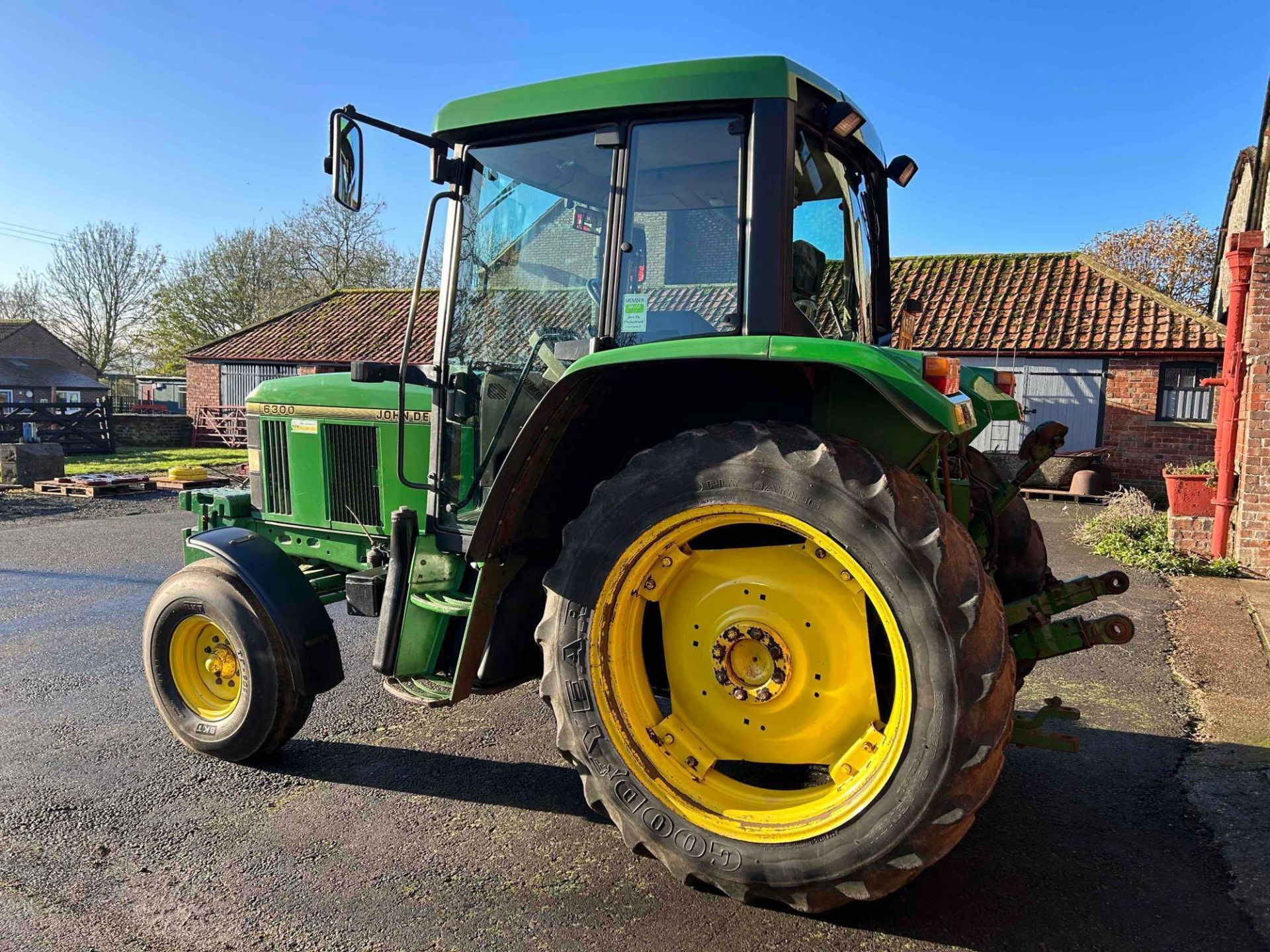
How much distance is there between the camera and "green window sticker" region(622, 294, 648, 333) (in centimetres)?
311

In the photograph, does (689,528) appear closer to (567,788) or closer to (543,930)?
(543,930)

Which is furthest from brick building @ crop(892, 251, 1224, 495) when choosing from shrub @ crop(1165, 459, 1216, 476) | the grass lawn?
the grass lawn

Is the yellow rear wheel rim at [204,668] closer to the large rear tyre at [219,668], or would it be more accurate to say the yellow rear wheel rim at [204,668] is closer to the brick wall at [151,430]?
the large rear tyre at [219,668]

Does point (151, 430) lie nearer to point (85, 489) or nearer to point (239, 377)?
point (239, 377)

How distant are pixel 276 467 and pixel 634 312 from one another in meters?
2.37

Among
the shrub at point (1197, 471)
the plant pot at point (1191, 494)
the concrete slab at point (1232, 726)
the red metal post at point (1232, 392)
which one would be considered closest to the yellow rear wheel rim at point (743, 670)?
the concrete slab at point (1232, 726)

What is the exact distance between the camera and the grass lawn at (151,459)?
1828cm

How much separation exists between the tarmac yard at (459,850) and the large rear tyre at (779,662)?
12.7 inches

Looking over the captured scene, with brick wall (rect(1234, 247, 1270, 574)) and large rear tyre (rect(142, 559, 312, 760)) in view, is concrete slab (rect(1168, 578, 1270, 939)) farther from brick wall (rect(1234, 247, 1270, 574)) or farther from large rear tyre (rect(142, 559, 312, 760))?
large rear tyre (rect(142, 559, 312, 760))

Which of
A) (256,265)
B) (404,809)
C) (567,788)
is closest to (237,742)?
(404,809)

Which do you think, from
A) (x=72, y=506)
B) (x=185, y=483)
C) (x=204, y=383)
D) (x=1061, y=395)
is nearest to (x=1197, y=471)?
(x=1061, y=395)

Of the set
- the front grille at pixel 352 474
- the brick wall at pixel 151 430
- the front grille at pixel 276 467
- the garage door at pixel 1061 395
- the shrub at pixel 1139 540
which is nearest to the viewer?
the front grille at pixel 352 474

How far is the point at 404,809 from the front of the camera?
3.47m

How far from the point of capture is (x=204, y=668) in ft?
13.6
